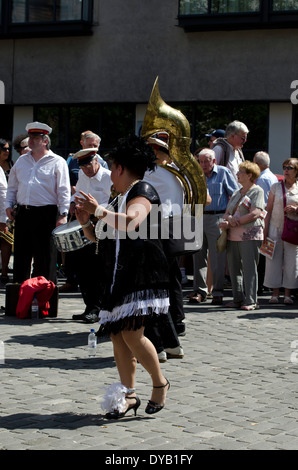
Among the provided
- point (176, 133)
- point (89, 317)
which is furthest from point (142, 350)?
point (89, 317)

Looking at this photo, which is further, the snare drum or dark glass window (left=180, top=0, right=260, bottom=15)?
dark glass window (left=180, top=0, right=260, bottom=15)

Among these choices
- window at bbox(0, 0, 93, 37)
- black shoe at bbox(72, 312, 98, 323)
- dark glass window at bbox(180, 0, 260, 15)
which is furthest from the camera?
window at bbox(0, 0, 93, 37)

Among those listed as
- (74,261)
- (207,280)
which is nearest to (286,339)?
(74,261)

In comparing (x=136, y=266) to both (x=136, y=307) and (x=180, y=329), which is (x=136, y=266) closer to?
(x=136, y=307)

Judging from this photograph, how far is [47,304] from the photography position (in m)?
10.4

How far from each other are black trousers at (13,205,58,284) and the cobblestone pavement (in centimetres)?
70

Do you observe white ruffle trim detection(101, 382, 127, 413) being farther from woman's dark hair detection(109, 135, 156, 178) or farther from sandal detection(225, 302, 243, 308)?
sandal detection(225, 302, 243, 308)

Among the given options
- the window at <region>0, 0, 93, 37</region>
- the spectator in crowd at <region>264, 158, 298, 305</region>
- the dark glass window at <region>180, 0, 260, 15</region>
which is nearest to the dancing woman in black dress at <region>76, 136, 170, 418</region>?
the spectator in crowd at <region>264, 158, 298, 305</region>

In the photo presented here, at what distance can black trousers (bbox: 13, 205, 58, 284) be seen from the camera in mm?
10547

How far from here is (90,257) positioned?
1008 centimetres

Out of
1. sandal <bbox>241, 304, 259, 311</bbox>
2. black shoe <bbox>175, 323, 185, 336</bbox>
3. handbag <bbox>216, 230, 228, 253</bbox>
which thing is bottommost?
black shoe <bbox>175, 323, 185, 336</bbox>

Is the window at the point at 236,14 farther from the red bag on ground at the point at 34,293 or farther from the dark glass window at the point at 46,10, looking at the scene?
the red bag on ground at the point at 34,293

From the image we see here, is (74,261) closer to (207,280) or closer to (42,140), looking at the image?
(42,140)

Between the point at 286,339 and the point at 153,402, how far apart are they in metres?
3.44
